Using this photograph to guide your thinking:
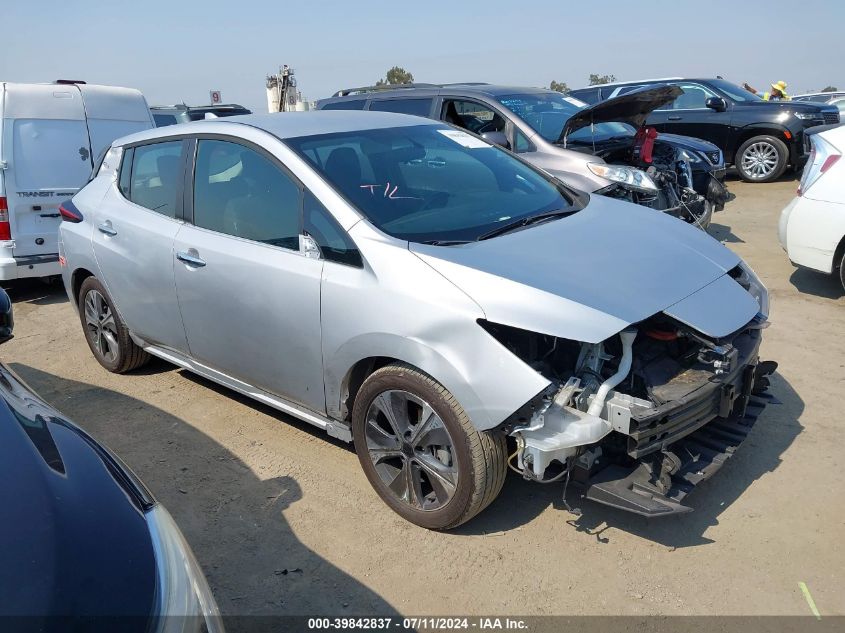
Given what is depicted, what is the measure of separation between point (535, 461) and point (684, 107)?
38.6ft

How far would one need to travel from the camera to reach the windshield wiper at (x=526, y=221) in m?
3.47

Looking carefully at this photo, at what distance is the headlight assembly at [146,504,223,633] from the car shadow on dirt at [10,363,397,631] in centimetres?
93

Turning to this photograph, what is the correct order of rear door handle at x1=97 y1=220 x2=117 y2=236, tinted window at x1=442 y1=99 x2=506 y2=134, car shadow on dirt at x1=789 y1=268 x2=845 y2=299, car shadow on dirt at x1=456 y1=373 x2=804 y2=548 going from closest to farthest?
1. car shadow on dirt at x1=456 y1=373 x2=804 y2=548
2. rear door handle at x1=97 y1=220 x2=117 y2=236
3. car shadow on dirt at x1=789 y1=268 x2=845 y2=299
4. tinted window at x1=442 y1=99 x2=506 y2=134

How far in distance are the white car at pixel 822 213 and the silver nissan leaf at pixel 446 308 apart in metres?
2.56

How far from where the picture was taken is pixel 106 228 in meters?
4.88

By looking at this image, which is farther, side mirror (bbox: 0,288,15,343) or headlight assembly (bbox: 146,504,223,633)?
side mirror (bbox: 0,288,15,343)

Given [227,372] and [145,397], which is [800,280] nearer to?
[227,372]

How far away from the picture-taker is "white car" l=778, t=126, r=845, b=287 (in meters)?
5.88

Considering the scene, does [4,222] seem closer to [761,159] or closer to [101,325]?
[101,325]

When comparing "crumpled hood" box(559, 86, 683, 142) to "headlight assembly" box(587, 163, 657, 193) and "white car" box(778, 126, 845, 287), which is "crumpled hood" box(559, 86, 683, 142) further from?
"white car" box(778, 126, 845, 287)

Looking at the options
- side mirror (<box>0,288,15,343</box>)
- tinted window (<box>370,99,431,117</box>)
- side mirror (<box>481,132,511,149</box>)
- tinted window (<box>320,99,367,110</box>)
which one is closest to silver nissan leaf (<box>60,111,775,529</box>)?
side mirror (<box>0,288,15,343</box>)

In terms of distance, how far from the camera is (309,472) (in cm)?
389

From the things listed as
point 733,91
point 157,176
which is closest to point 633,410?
point 157,176

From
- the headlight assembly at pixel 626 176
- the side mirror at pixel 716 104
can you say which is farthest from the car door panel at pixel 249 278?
the side mirror at pixel 716 104
